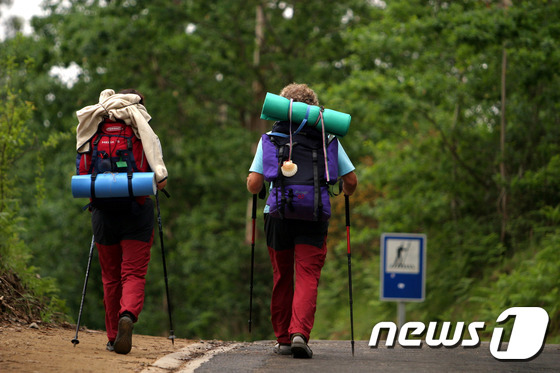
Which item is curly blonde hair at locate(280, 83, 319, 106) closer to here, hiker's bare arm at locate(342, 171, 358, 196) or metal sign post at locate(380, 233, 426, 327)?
hiker's bare arm at locate(342, 171, 358, 196)

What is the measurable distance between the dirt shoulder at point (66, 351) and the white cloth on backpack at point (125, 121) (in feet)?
4.46

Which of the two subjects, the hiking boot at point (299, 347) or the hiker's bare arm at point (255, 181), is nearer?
the hiking boot at point (299, 347)

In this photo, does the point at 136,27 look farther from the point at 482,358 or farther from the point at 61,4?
the point at 482,358

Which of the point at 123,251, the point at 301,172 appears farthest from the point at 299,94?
the point at 123,251

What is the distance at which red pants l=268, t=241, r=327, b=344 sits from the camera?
279 inches

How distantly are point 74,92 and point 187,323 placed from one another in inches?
274

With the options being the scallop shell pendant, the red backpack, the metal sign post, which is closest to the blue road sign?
the metal sign post

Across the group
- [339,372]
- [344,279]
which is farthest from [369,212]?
[339,372]

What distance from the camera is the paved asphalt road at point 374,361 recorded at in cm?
652

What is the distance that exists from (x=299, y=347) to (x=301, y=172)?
1.27 metres

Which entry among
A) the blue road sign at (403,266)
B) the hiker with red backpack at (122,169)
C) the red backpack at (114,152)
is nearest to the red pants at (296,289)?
the hiker with red backpack at (122,169)

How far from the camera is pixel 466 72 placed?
56.3 ft

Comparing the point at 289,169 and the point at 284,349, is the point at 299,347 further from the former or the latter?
the point at 289,169

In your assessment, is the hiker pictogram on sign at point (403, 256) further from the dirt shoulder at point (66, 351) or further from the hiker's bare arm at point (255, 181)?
the hiker's bare arm at point (255, 181)
